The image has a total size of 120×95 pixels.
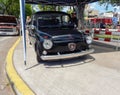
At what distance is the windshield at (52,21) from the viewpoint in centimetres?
879

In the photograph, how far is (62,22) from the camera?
9297 millimetres

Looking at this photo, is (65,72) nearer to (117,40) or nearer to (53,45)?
(53,45)

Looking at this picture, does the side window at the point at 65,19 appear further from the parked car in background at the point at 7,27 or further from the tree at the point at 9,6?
the tree at the point at 9,6

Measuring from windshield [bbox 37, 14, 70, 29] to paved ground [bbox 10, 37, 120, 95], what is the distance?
55.8 inches

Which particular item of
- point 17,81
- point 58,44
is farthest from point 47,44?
point 17,81

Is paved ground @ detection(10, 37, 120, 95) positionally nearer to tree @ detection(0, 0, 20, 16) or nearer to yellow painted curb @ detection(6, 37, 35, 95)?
yellow painted curb @ detection(6, 37, 35, 95)

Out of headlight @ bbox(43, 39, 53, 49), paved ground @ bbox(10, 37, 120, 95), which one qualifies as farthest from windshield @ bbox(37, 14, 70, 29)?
headlight @ bbox(43, 39, 53, 49)

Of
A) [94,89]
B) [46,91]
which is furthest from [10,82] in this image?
[94,89]

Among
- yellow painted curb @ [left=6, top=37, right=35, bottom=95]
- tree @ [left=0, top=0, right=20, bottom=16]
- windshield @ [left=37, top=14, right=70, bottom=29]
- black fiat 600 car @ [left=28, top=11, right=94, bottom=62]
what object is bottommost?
yellow painted curb @ [left=6, top=37, right=35, bottom=95]

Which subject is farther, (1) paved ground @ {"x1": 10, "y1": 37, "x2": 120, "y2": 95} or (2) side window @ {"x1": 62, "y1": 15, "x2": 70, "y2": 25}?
(2) side window @ {"x1": 62, "y1": 15, "x2": 70, "y2": 25}

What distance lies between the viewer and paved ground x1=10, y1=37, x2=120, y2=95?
5.17 metres

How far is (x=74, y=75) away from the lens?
6320 mm

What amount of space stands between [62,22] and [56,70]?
9.55 feet

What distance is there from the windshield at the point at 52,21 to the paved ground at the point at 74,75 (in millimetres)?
1417
